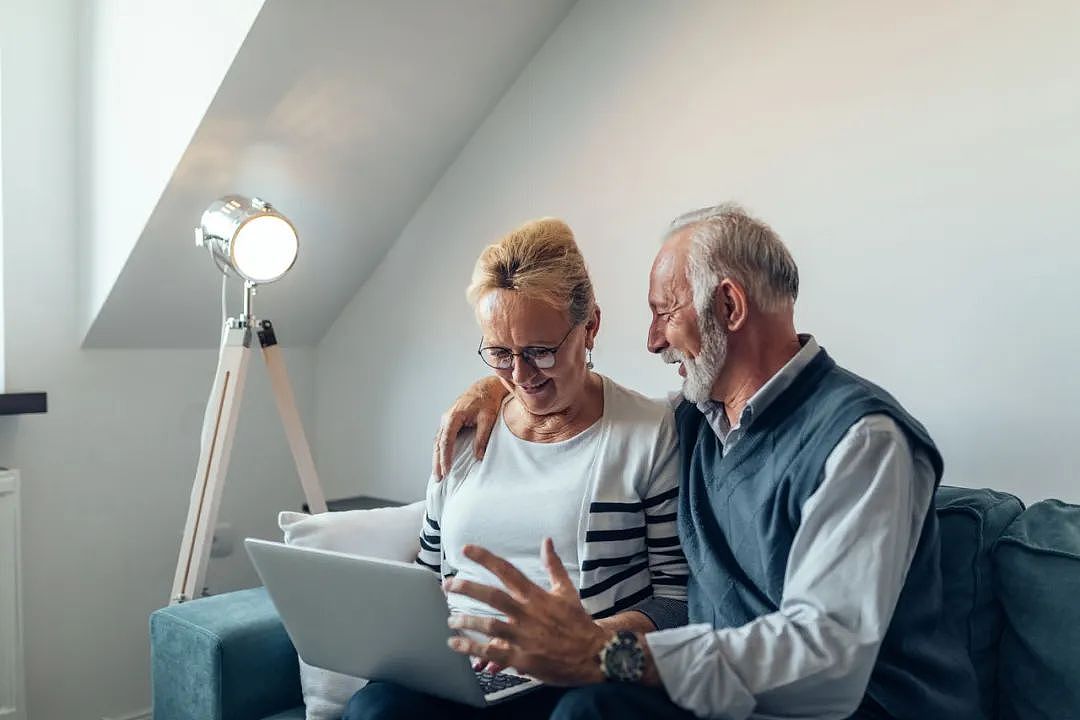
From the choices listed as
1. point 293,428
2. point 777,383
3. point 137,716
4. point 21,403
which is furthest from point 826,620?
point 137,716

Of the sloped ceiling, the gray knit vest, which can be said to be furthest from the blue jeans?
the sloped ceiling

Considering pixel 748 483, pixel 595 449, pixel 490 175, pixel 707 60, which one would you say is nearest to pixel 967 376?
pixel 748 483

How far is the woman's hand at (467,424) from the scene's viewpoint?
1.62 meters

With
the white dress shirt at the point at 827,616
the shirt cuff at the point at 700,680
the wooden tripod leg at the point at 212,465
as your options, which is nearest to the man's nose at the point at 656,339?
the white dress shirt at the point at 827,616

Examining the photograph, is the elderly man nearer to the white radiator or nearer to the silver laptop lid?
the silver laptop lid

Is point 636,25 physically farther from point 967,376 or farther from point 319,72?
point 967,376

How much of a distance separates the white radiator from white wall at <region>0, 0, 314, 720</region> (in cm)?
9

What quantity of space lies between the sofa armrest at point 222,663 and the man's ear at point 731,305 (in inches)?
39.0

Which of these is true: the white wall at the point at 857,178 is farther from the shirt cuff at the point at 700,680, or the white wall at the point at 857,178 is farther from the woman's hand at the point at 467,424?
the shirt cuff at the point at 700,680

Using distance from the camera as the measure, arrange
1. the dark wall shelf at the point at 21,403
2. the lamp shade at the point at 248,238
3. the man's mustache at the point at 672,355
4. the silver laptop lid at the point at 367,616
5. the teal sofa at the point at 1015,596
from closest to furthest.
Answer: the silver laptop lid at the point at 367,616, the teal sofa at the point at 1015,596, the man's mustache at the point at 672,355, the lamp shade at the point at 248,238, the dark wall shelf at the point at 21,403

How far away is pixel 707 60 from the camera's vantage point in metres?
2.00

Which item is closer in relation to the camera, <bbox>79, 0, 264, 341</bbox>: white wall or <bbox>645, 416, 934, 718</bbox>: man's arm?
<bbox>645, 416, 934, 718</bbox>: man's arm

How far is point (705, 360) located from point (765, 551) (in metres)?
0.29

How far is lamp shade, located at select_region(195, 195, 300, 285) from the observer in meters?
1.92
